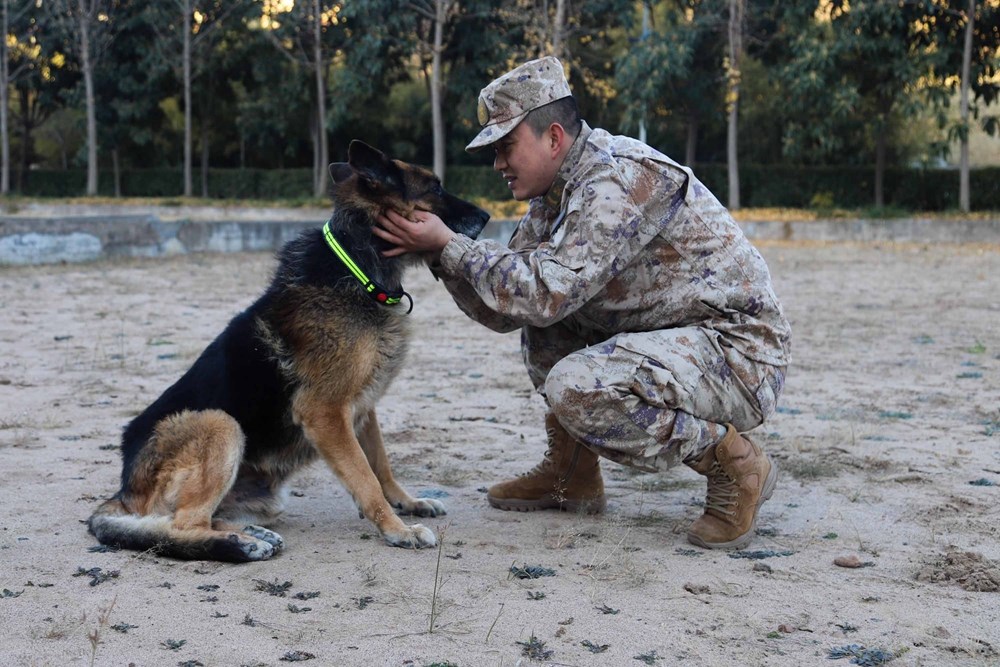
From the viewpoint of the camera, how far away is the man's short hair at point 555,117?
13.6 ft

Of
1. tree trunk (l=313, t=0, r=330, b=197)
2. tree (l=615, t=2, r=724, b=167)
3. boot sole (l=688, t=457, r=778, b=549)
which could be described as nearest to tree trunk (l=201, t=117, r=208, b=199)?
tree trunk (l=313, t=0, r=330, b=197)

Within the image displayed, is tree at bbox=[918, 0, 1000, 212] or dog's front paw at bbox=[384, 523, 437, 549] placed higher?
tree at bbox=[918, 0, 1000, 212]

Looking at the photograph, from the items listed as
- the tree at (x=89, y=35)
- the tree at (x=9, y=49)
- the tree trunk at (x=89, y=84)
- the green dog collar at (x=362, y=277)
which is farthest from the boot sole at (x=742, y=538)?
the tree at (x=9, y=49)

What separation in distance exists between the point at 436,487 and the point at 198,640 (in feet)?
6.98

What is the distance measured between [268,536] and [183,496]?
14.0 inches

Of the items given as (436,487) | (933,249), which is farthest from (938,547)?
(933,249)

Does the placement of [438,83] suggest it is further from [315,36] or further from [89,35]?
[89,35]

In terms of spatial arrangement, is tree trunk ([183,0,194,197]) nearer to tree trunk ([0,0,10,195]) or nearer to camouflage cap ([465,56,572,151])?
tree trunk ([0,0,10,195])

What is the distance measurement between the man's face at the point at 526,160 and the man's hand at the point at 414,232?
32 cm

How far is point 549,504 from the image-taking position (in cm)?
483

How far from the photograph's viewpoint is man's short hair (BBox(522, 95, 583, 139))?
164 inches

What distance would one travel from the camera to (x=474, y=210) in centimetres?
450

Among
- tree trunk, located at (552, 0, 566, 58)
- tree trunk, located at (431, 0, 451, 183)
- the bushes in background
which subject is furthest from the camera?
tree trunk, located at (431, 0, 451, 183)

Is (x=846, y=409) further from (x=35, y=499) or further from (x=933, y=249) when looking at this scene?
(x=933, y=249)
